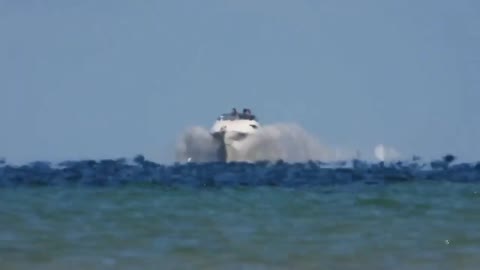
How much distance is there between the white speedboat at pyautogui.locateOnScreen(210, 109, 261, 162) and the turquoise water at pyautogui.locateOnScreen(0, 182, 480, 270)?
6406 cm

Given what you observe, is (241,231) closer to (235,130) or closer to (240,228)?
(240,228)

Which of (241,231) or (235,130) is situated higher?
(235,130)

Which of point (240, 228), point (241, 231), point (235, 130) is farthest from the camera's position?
point (235, 130)

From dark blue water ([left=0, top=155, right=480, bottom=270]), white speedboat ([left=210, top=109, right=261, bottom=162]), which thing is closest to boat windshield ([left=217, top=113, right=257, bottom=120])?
white speedboat ([left=210, top=109, right=261, bottom=162])

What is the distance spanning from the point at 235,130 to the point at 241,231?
75669 millimetres

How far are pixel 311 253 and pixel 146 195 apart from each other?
51.2 feet

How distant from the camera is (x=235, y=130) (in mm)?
99750

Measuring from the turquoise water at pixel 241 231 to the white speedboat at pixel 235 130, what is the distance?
64057mm

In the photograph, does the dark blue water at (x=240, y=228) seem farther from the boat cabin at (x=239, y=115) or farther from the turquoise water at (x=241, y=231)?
the boat cabin at (x=239, y=115)

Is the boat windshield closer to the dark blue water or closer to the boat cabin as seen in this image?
the boat cabin

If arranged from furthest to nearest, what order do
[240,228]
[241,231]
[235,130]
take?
1. [235,130]
2. [240,228]
3. [241,231]

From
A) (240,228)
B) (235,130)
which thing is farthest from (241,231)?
(235,130)

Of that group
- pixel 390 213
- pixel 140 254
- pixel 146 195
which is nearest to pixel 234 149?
pixel 146 195

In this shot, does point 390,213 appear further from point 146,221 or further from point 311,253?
point 311,253
